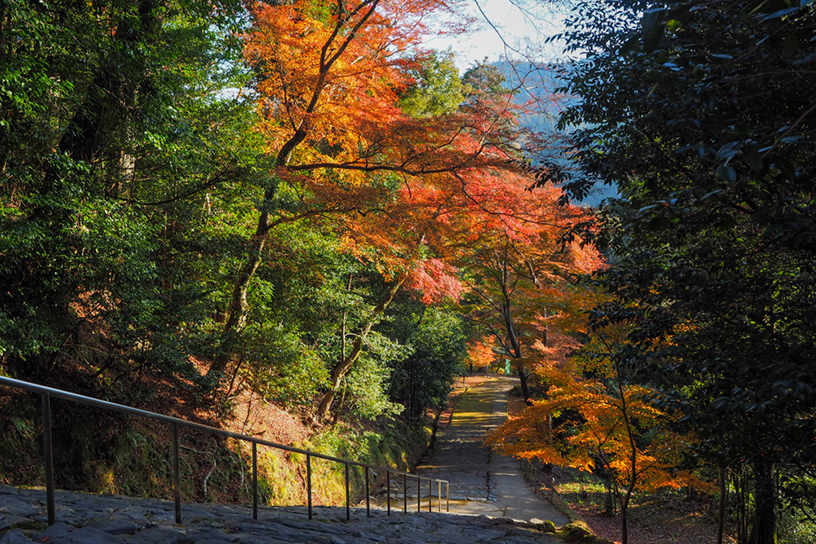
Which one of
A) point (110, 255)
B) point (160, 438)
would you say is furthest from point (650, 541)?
point (110, 255)

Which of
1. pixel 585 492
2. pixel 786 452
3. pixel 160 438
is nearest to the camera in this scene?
pixel 786 452

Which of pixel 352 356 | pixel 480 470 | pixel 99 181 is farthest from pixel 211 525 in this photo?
pixel 480 470

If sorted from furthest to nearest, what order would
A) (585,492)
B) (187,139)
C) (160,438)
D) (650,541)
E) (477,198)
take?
(585,492) < (650,541) < (477,198) < (160,438) < (187,139)

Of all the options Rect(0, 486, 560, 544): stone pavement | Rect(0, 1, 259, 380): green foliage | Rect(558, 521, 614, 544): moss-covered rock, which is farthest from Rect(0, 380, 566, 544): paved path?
Rect(0, 1, 259, 380): green foliage

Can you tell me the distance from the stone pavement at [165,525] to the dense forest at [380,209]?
8.22ft

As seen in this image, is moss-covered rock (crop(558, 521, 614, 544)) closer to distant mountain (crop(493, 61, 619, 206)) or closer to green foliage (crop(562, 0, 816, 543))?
green foliage (crop(562, 0, 816, 543))

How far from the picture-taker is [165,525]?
10.2 feet

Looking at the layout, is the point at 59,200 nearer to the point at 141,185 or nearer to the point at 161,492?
the point at 141,185

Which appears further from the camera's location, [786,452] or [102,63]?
[102,63]

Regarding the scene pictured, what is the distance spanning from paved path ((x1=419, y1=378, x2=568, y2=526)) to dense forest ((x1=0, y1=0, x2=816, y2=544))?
1.74 meters

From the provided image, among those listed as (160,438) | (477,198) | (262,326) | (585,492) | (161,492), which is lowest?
(585,492)

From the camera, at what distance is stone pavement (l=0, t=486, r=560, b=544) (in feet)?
8.43

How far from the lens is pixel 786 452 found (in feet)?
11.8

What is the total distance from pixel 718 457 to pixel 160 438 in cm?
774
